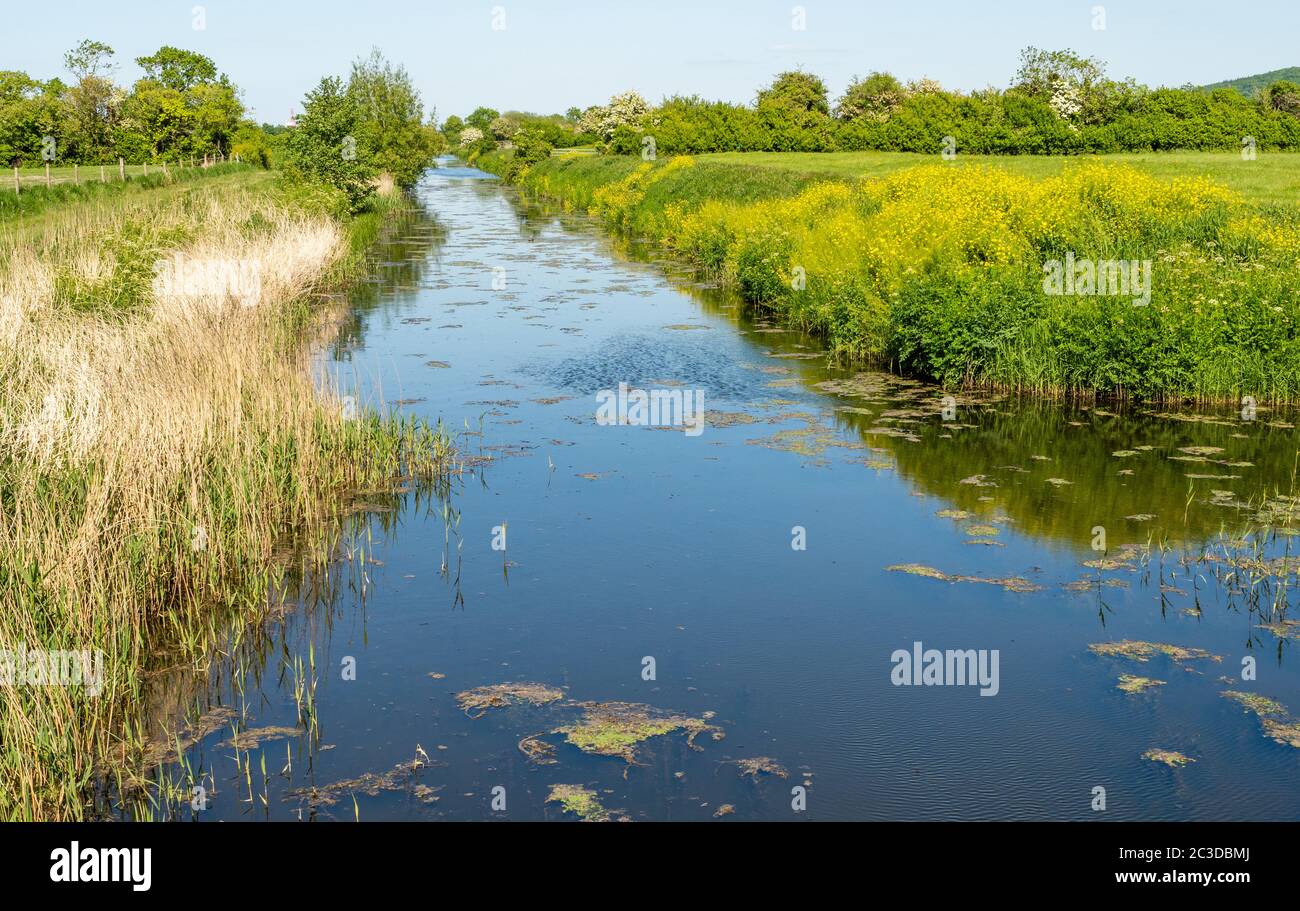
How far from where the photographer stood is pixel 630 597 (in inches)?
378

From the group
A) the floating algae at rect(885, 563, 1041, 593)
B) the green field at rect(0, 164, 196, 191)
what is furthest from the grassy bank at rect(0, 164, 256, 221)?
the floating algae at rect(885, 563, 1041, 593)

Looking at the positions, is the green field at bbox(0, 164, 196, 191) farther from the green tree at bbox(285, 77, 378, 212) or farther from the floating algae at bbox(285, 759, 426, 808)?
the floating algae at bbox(285, 759, 426, 808)

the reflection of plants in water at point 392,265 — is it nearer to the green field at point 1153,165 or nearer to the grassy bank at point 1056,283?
the grassy bank at point 1056,283

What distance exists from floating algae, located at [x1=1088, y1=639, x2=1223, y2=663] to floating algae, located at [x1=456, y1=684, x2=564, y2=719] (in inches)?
157

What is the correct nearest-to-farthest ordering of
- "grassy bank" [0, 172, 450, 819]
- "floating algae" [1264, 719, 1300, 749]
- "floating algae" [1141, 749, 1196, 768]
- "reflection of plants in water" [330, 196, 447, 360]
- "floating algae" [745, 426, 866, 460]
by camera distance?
"grassy bank" [0, 172, 450, 819], "floating algae" [1141, 749, 1196, 768], "floating algae" [1264, 719, 1300, 749], "floating algae" [745, 426, 866, 460], "reflection of plants in water" [330, 196, 447, 360]

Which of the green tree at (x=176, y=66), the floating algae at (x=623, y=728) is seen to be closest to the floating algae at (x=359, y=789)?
the floating algae at (x=623, y=728)

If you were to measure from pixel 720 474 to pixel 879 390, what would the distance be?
197 inches

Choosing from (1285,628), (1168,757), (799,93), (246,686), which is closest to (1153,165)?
(1285,628)

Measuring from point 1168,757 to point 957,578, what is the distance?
119 inches

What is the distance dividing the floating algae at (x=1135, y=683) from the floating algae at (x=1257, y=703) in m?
0.43

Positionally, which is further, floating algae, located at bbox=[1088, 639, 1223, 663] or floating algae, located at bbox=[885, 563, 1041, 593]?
floating algae, located at bbox=[885, 563, 1041, 593]

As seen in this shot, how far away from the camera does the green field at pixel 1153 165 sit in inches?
1104

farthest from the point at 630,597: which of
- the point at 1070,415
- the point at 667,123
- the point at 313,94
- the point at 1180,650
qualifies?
the point at 667,123

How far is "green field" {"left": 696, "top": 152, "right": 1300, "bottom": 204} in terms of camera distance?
28.0 m
